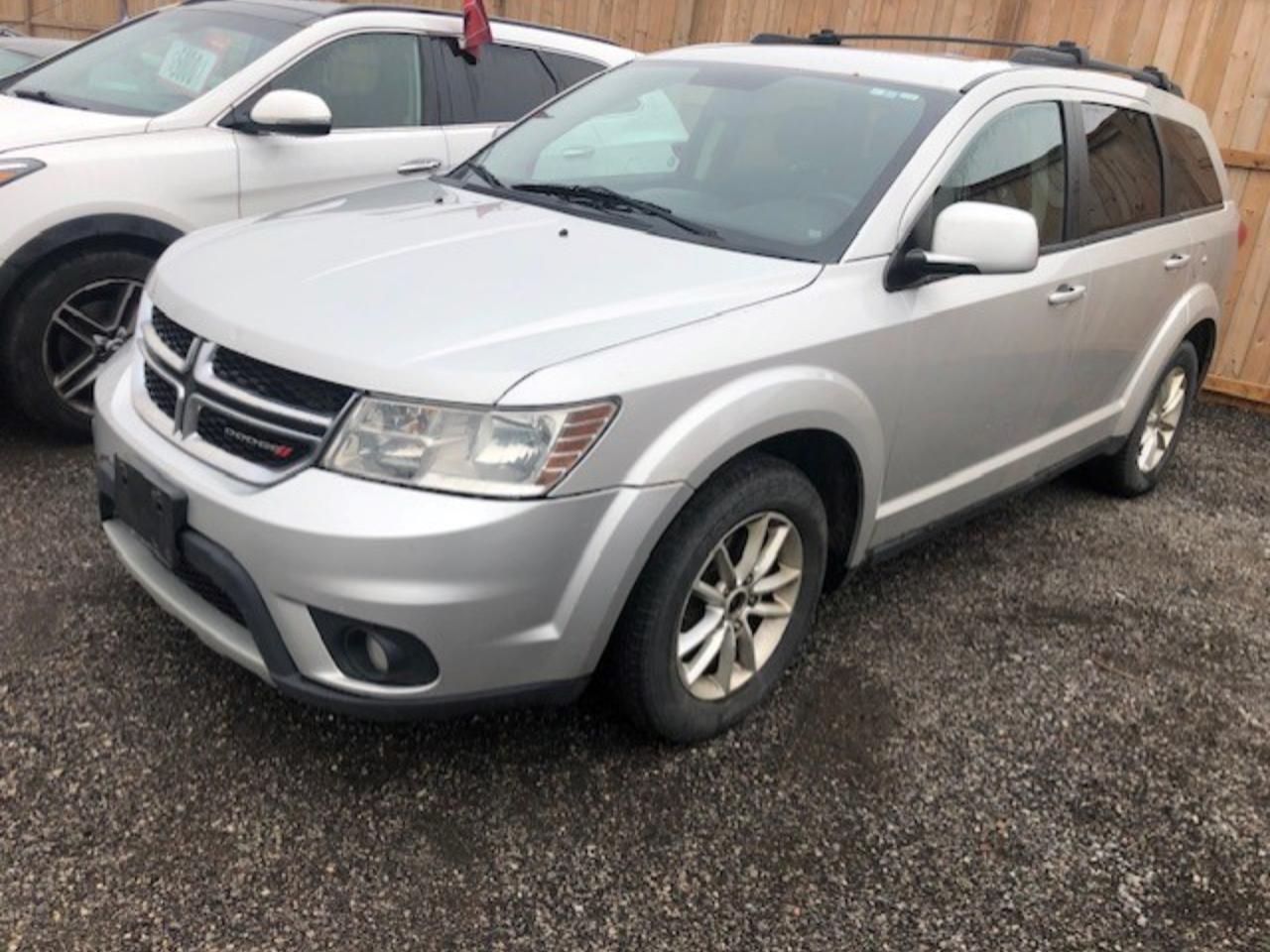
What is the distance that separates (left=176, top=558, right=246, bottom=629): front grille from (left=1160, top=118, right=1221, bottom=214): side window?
382 cm

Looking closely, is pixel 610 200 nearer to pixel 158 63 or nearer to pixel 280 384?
pixel 280 384

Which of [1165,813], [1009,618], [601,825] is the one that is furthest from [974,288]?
[601,825]

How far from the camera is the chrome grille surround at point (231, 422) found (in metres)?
2.39

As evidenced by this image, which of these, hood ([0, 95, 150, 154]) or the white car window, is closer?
the white car window

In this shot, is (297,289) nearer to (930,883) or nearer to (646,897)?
(646,897)

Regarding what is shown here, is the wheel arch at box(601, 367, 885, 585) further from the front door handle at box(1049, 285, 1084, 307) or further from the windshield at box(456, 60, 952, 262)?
the front door handle at box(1049, 285, 1084, 307)

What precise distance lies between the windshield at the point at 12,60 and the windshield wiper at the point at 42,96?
7.25 feet

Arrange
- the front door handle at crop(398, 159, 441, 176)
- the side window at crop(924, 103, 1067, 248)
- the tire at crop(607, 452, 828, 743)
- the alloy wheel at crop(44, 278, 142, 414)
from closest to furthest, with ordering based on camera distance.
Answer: the tire at crop(607, 452, 828, 743)
the side window at crop(924, 103, 1067, 248)
the alloy wheel at crop(44, 278, 142, 414)
the front door handle at crop(398, 159, 441, 176)

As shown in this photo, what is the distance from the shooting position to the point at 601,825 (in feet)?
8.77

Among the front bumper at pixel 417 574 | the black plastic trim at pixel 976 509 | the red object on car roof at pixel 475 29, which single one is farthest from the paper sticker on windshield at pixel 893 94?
the red object on car roof at pixel 475 29

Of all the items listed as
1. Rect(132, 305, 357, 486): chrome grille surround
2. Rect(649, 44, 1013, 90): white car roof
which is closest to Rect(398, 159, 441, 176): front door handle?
Rect(649, 44, 1013, 90): white car roof

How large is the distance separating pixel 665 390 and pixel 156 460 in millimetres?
1175

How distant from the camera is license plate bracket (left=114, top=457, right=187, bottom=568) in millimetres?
2500

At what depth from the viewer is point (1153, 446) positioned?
5.11 m
